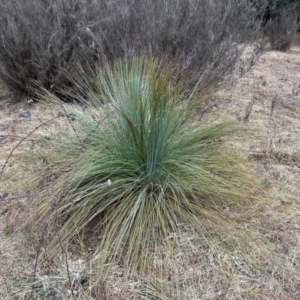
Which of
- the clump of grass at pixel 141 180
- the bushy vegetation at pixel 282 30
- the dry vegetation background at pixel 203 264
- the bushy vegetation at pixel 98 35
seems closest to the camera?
the dry vegetation background at pixel 203 264

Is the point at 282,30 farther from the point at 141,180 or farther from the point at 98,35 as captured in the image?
the point at 141,180

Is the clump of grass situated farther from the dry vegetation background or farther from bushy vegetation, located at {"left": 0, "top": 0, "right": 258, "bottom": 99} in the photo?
bushy vegetation, located at {"left": 0, "top": 0, "right": 258, "bottom": 99}

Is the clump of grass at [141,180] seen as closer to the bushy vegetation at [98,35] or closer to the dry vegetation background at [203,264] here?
the dry vegetation background at [203,264]

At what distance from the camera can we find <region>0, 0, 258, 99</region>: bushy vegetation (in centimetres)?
399

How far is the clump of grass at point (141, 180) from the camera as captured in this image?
1886 mm

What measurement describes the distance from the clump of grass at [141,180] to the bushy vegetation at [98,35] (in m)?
1.79

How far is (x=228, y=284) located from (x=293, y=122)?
7.82 ft

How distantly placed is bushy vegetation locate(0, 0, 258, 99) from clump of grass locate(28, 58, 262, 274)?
179 centimetres

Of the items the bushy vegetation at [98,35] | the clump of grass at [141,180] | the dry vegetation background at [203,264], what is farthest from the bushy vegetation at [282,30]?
the clump of grass at [141,180]

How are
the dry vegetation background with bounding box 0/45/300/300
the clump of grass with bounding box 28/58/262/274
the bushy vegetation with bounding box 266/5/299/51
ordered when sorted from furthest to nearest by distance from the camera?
the bushy vegetation with bounding box 266/5/299/51
the clump of grass with bounding box 28/58/262/274
the dry vegetation background with bounding box 0/45/300/300

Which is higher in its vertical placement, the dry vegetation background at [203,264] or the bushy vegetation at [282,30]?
the dry vegetation background at [203,264]

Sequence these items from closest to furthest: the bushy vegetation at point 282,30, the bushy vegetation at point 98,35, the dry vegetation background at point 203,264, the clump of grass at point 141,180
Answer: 1. the dry vegetation background at point 203,264
2. the clump of grass at point 141,180
3. the bushy vegetation at point 98,35
4. the bushy vegetation at point 282,30

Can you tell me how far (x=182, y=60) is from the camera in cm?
402

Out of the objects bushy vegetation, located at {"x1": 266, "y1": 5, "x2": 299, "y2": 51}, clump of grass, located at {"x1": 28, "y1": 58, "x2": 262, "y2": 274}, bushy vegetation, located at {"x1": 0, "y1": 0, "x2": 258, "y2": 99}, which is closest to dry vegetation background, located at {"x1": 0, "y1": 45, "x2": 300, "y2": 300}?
clump of grass, located at {"x1": 28, "y1": 58, "x2": 262, "y2": 274}
